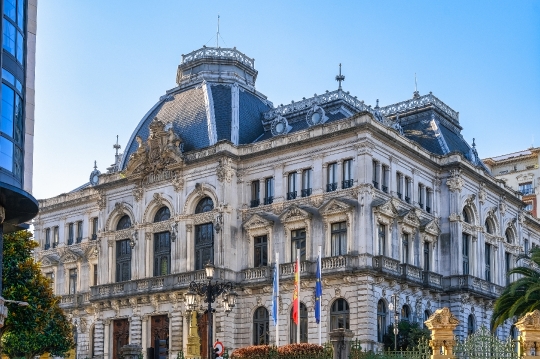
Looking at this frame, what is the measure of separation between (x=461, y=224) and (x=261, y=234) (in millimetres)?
13381

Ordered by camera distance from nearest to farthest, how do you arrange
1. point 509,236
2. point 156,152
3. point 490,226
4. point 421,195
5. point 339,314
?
point 339,314
point 421,195
point 156,152
point 490,226
point 509,236

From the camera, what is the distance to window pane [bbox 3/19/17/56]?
33.2m

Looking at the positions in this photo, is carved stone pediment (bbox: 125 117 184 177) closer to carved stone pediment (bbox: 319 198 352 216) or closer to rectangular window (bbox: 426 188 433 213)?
carved stone pediment (bbox: 319 198 352 216)

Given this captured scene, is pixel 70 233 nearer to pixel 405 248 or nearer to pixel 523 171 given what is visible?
pixel 405 248

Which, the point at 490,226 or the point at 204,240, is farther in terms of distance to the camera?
the point at 490,226

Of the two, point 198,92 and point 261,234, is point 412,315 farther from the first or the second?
point 198,92

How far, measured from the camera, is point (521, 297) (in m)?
38.7

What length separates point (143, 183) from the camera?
63.7m

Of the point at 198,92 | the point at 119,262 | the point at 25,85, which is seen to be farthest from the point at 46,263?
the point at 25,85

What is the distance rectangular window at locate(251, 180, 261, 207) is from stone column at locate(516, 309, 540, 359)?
102ft

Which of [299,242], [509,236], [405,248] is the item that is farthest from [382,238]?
[509,236]

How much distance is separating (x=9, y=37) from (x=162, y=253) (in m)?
30.4

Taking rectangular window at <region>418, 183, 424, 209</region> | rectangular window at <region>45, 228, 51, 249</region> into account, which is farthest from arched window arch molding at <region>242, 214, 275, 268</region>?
rectangular window at <region>45, 228, 51, 249</region>

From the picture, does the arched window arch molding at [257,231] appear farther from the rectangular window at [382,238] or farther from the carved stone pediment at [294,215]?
the rectangular window at [382,238]
